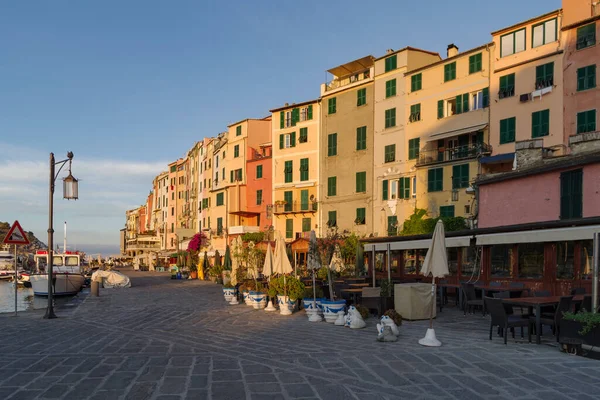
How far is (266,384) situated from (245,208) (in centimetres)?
4009

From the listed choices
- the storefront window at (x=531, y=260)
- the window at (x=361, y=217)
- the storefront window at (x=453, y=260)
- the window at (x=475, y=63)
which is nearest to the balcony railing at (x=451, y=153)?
the window at (x=475, y=63)

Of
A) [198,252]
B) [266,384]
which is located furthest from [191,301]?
[198,252]

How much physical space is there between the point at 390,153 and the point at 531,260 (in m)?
19.1

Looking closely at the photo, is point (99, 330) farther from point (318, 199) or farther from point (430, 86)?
point (318, 199)

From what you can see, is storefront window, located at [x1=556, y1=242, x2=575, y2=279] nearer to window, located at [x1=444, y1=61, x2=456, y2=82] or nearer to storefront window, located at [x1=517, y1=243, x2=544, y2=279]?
storefront window, located at [x1=517, y1=243, x2=544, y2=279]

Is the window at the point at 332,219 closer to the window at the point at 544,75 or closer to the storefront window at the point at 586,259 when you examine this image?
Answer: the window at the point at 544,75

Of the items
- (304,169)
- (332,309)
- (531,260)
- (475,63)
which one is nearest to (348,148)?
(304,169)

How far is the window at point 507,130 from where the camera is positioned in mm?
27234

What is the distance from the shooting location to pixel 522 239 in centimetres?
1551

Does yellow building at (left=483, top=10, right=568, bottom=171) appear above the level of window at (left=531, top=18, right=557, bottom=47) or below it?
below

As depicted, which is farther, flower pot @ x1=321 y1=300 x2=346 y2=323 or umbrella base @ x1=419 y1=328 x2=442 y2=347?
flower pot @ x1=321 y1=300 x2=346 y2=323

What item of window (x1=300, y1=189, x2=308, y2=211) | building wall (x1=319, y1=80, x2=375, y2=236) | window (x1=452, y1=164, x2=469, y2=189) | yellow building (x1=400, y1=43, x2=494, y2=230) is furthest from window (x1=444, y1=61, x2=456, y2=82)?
window (x1=300, y1=189, x2=308, y2=211)

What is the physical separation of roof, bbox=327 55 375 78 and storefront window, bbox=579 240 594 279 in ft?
83.9

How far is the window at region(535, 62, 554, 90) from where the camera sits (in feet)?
84.9
